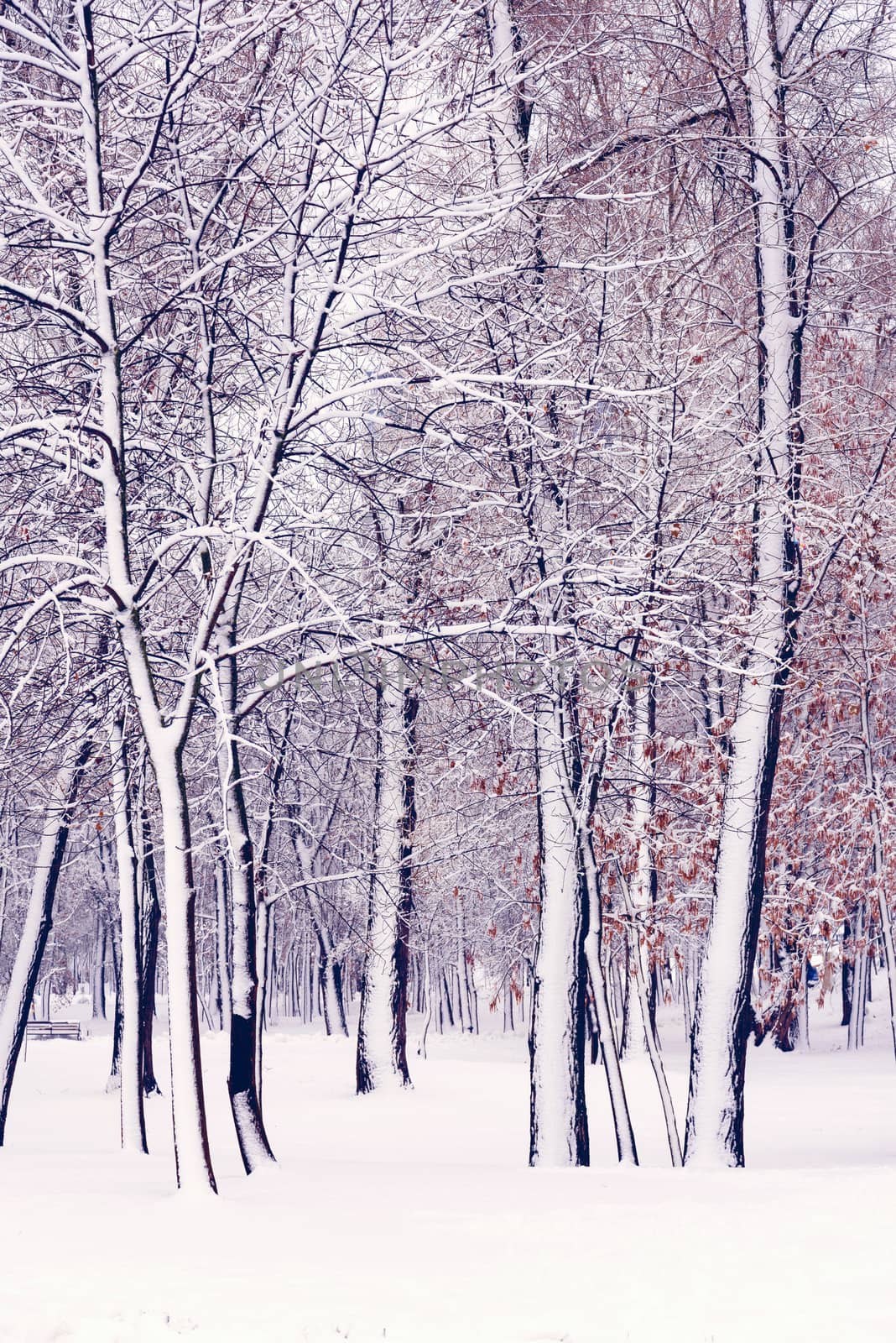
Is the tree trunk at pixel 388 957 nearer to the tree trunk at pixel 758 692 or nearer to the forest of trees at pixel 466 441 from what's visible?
the forest of trees at pixel 466 441

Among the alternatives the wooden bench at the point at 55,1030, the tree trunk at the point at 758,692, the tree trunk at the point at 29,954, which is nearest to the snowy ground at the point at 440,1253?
the tree trunk at the point at 758,692

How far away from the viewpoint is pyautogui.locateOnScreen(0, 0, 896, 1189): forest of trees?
28.1 ft

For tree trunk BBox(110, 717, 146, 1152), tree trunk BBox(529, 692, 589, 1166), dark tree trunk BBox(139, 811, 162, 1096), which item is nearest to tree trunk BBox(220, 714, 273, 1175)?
tree trunk BBox(110, 717, 146, 1152)

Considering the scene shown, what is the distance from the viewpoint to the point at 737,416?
12734 millimetres

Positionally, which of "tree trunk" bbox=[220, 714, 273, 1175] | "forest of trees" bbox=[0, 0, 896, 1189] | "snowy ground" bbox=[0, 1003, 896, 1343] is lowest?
"snowy ground" bbox=[0, 1003, 896, 1343]

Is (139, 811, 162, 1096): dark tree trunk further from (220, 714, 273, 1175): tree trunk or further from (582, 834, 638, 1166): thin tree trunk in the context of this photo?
(582, 834, 638, 1166): thin tree trunk

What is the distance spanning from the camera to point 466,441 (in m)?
9.57

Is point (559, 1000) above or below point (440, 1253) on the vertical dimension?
above

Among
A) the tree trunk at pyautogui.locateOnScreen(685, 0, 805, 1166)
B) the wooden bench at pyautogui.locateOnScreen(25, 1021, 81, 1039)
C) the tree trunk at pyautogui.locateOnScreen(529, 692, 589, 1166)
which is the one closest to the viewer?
the tree trunk at pyautogui.locateOnScreen(685, 0, 805, 1166)

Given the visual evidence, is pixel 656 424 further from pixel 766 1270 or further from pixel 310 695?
pixel 766 1270

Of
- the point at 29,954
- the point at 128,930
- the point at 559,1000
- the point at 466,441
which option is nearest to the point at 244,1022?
the point at 128,930

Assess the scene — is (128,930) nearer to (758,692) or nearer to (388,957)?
(758,692)

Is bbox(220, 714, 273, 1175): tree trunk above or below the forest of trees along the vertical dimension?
below

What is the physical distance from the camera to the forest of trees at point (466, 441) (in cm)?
856
